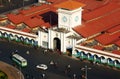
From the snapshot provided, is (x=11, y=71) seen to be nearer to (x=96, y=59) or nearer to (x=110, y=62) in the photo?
(x=96, y=59)

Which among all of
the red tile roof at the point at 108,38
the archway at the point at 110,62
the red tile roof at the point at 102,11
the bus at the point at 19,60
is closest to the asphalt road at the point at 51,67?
the bus at the point at 19,60

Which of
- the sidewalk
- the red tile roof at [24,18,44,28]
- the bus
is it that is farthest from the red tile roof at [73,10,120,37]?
the sidewalk

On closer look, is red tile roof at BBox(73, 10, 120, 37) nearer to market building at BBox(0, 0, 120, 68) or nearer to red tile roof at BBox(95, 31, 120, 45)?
market building at BBox(0, 0, 120, 68)

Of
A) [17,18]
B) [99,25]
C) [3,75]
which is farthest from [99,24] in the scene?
[3,75]

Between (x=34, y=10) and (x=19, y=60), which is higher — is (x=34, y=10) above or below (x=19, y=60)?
above

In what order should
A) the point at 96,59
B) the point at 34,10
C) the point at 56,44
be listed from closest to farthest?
1. the point at 96,59
2. the point at 56,44
3. the point at 34,10

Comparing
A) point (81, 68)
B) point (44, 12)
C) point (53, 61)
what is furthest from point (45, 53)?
point (44, 12)

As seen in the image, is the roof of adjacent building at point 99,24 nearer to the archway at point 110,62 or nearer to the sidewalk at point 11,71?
the archway at point 110,62

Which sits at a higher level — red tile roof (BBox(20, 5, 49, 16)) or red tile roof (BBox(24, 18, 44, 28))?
red tile roof (BBox(20, 5, 49, 16))
